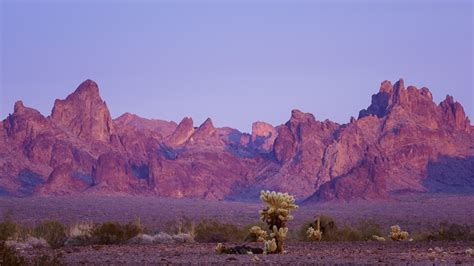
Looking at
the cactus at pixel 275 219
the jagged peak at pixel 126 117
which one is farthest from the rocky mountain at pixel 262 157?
the cactus at pixel 275 219

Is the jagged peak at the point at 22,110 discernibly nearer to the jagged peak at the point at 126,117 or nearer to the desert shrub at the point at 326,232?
the jagged peak at the point at 126,117

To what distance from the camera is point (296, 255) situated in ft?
72.4

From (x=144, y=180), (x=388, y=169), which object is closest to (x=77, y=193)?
(x=144, y=180)

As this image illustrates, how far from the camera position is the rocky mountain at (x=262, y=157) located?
371ft

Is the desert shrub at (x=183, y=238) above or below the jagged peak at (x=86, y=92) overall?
below

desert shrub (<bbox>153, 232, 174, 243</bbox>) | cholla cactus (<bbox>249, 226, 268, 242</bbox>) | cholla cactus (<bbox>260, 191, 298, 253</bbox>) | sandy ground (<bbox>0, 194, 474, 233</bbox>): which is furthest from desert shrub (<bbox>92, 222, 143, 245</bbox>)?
sandy ground (<bbox>0, 194, 474, 233</bbox>)

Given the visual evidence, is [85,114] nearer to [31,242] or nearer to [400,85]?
[400,85]

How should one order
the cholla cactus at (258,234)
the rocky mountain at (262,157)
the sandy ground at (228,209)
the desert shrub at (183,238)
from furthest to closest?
the rocky mountain at (262,157) < the sandy ground at (228,209) < the desert shrub at (183,238) < the cholla cactus at (258,234)

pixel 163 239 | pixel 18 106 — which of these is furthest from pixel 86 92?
pixel 163 239

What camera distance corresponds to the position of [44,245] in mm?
27734

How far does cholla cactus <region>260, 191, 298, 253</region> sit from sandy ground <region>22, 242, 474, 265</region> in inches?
17.6

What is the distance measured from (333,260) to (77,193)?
91.0 meters

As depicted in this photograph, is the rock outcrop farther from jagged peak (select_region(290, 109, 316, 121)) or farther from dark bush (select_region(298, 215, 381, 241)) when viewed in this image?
dark bush (select_region(298, 215, 381, 241))

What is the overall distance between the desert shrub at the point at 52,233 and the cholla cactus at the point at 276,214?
7780 mm
